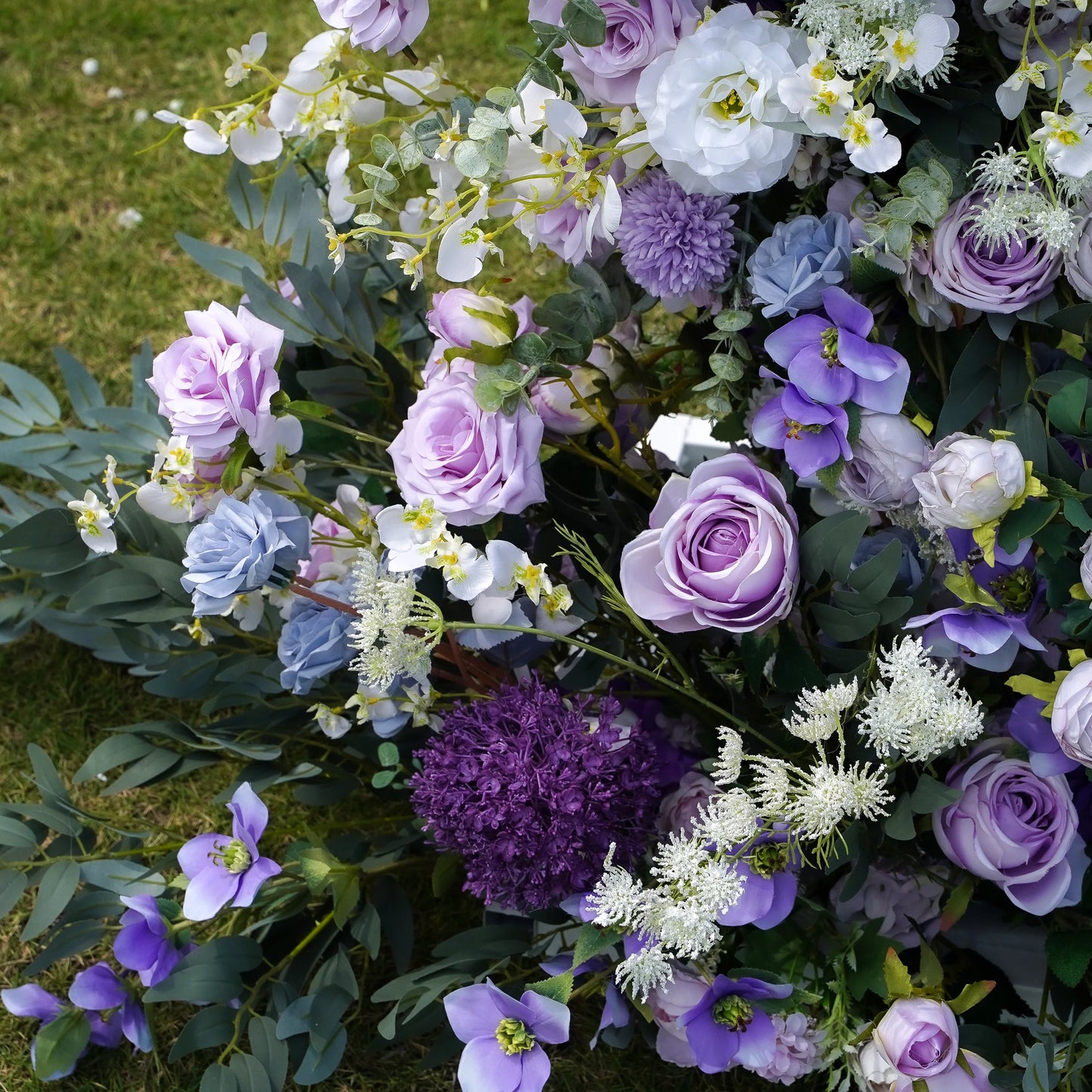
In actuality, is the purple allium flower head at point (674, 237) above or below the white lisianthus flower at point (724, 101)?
below

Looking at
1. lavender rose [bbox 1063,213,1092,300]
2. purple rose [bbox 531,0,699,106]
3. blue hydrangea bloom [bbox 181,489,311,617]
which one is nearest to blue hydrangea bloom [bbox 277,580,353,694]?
blue hydrangea bloom [bbox 181,489,311,617]

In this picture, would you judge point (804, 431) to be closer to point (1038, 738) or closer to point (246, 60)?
point (1038, 738)

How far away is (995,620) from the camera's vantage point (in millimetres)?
827

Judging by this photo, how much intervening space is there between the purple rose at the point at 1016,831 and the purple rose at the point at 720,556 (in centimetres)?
21

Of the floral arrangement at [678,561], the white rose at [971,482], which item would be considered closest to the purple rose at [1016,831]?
the floral arrangement at [678,561]

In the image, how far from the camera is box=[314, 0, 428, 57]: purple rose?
33.1 inches

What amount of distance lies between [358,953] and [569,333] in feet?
2.15

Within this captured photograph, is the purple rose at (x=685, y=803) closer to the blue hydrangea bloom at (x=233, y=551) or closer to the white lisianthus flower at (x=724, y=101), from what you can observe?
the blue hydrangea bloom at (x=233, y=551)

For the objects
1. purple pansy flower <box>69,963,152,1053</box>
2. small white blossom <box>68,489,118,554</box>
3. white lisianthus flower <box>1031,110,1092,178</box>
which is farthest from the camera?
purple pansy flower <box>69,963,152,1053</box>

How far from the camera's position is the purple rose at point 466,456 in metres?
0.83

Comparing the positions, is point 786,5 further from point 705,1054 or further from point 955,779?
point 705,1054

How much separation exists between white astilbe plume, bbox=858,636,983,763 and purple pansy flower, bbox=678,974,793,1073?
0.21m

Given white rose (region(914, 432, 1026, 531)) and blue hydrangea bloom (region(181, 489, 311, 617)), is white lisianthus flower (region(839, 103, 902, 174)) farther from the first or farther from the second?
blue hydrangea bloom (region(181, 489, 311, 617))

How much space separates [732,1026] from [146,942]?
1.59 ft
